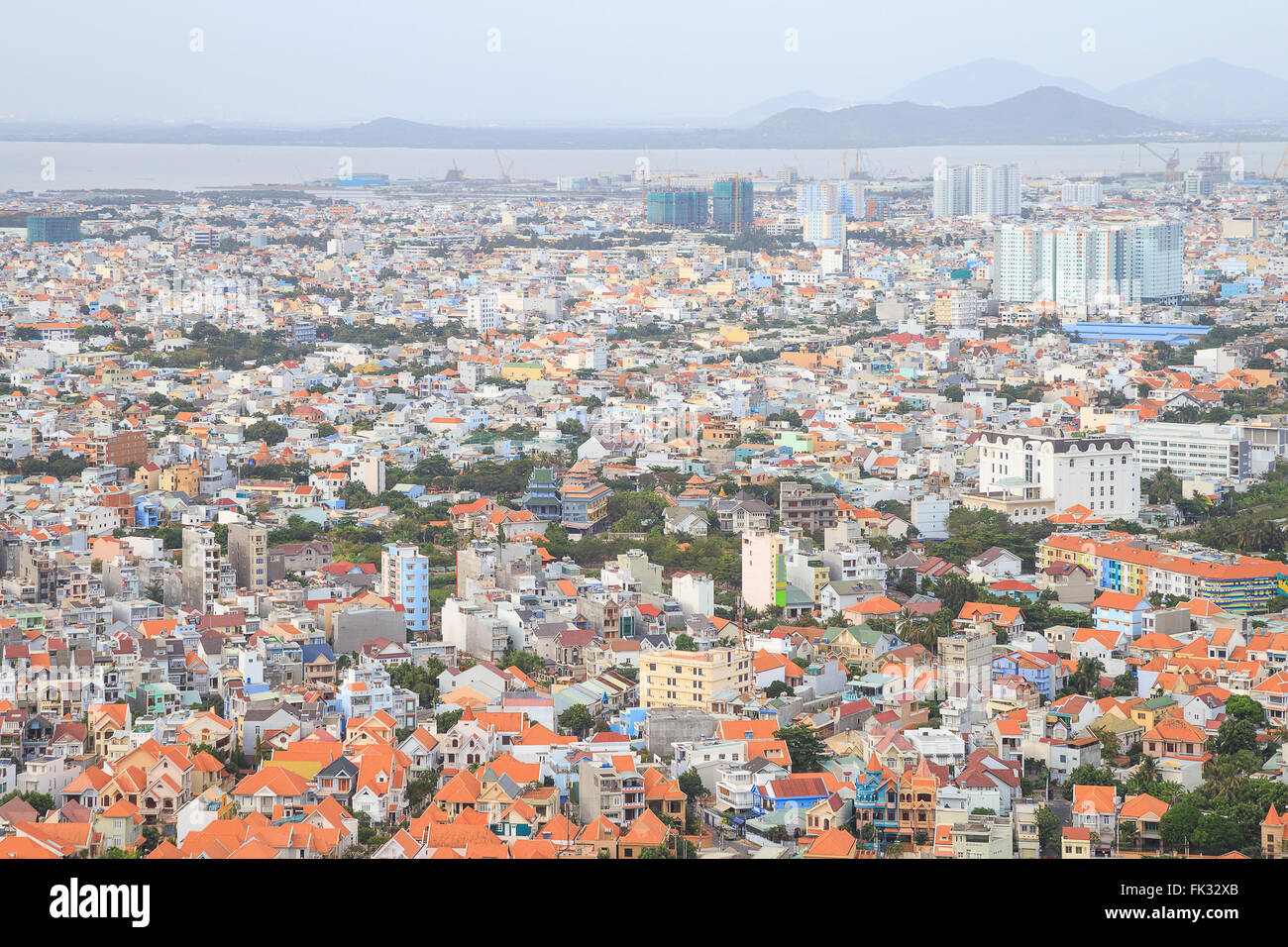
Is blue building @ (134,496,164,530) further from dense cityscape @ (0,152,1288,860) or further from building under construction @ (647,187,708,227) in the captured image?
building under construction @ (647,187,708,227)

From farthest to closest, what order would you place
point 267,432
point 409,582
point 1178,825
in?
point 267,432, point 409,582, point 1178,825

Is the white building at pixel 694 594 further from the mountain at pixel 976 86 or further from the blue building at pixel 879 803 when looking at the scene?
the mountain at pixel 976 86

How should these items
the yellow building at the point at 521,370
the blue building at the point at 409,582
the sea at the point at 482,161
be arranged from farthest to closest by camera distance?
the sea at the point at 482,161 < the yellow building at the point at 521,370 < the blue building at the point at 409,582

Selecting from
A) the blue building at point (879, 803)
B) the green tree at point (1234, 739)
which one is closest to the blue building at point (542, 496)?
the green tree at point (1234, 739)

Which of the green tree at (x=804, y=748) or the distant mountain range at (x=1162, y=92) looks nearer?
the green tree at (x=804, y=748)

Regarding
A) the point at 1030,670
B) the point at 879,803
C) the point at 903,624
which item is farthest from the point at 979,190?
the point at 879,803

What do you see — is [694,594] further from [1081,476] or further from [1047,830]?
[1081,476]
